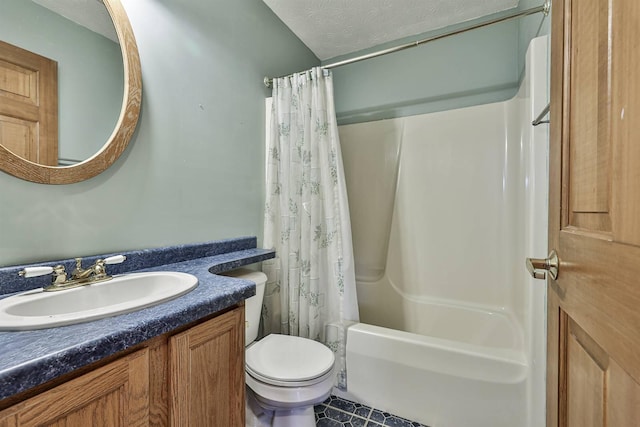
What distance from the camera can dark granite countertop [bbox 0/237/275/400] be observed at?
43 cm

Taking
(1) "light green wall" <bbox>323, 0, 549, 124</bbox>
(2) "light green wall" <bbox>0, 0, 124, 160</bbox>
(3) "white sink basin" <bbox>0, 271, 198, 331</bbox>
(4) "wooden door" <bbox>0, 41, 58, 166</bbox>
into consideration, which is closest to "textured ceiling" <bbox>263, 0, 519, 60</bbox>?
(1) "light green wall" <bbox>323, 0, 549, 124</bbox>

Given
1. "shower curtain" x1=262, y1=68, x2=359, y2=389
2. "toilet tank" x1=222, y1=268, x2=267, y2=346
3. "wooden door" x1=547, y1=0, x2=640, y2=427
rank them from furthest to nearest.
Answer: "shower curtain" x1=262, y1=68, x2=359, y2=389 → "toilet tank" x1=222, y1=268, x2=267, y2=346 → "wooden door" x1=547, y1=0, x2=640, y2=427

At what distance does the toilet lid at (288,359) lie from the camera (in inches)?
44.3

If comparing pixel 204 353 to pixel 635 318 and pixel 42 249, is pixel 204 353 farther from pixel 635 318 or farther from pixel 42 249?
pixel 635 318

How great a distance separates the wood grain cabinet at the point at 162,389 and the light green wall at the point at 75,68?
76cm

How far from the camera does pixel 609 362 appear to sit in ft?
1.45

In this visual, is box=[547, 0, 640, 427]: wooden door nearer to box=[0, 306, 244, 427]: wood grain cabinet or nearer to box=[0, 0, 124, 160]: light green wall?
box=[0, 306, 244, 427]: wood grain cabinet

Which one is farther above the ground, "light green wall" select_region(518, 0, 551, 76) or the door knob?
"light green wall" select_region(518, 0, 551, 76)

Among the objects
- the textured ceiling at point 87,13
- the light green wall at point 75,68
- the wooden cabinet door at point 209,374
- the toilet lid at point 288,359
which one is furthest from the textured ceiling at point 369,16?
the toilet lid at point 288,359

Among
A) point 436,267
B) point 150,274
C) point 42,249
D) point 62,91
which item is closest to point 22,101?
point 62,91

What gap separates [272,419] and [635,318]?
55.0 inches

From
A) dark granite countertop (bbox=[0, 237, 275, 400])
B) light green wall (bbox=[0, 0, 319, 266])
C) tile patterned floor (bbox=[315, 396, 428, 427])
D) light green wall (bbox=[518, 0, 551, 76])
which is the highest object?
light green wall (bbox=[518, 0, 551, 76])

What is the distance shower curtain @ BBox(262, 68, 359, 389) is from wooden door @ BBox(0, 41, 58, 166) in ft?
3.27

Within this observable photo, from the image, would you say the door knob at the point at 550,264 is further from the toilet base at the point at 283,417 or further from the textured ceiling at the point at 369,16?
the textured ceiling at the point at 369,16
